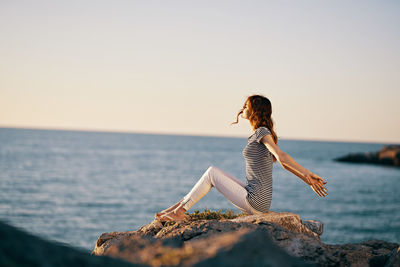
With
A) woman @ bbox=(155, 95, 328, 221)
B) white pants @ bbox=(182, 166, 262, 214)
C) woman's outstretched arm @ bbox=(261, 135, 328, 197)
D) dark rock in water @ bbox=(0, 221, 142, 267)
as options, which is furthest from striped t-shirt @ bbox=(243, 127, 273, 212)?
dark rock in water @ bbox=(0, 221, 142, 267)

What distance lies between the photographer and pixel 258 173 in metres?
6.68

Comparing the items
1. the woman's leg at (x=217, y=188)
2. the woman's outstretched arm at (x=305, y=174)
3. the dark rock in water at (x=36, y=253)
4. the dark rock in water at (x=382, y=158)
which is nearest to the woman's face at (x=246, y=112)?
the woman's outstretched arm at (x=305, y=174)

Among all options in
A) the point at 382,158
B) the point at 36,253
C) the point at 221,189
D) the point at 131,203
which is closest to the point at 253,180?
the point at 221,189

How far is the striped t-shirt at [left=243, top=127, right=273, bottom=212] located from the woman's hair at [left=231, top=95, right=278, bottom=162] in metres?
0.21

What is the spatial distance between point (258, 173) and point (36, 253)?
4825 millimetres

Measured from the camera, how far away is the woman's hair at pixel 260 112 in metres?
6.74

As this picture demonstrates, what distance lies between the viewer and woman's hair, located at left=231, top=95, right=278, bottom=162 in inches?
265

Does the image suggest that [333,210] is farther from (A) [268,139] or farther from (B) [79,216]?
(A) [268,139]

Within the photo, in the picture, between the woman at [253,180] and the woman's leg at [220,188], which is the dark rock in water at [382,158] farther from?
the woman's leg at [220,188]

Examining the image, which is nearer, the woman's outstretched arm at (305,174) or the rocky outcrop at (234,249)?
the rocky outcrop at (234,249)

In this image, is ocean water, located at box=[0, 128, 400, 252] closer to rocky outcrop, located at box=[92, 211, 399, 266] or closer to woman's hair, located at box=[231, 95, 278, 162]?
woman's hair, located at box=[231, 95, 278, 162]

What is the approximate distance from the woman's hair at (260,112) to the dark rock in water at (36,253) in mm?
4599

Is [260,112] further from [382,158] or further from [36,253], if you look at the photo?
[382,158]

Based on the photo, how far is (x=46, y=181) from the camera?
134 ft
